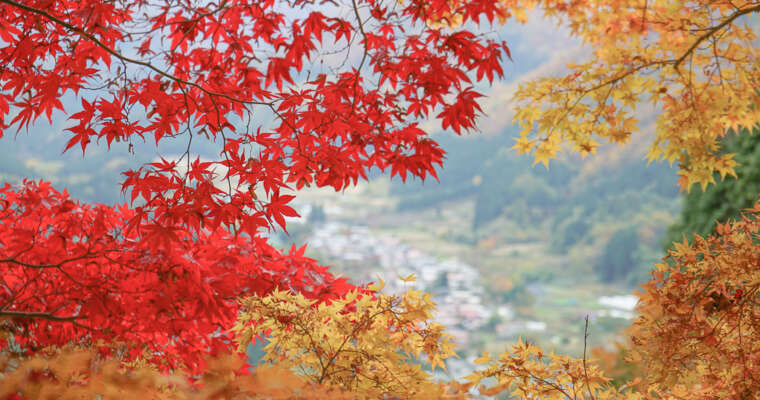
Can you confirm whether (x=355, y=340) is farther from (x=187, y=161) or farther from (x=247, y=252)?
(x=187, y=161)

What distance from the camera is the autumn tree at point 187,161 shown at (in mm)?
1736

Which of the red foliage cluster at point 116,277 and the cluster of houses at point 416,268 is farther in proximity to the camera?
the cluster of houses at point 416,268

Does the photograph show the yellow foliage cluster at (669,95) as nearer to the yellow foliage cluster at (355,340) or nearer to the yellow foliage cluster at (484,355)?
the yellow foliage cluster at (484,355)

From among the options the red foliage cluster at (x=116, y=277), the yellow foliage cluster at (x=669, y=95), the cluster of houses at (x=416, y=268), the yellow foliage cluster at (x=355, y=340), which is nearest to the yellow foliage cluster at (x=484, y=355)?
the yellow foliage cluster at (x=355, y=340)

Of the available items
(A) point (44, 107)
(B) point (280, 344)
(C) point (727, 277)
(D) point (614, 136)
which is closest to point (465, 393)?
(B) point (280, 344)

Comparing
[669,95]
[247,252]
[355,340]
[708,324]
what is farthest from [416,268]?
[355,340]

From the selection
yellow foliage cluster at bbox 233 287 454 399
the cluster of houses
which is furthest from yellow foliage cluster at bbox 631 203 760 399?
the cluster of houses

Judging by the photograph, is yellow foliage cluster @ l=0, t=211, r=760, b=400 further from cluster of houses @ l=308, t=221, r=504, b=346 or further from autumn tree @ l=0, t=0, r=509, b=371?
cluster of houses @ l=308, t=221, r=504, b=346

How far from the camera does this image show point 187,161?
1782 millimetres

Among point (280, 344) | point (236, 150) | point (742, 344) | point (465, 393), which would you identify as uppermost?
point (236, 150)

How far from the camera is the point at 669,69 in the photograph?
3.35 metres

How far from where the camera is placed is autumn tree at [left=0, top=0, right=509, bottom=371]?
174cm

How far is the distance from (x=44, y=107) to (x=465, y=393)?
193 cm

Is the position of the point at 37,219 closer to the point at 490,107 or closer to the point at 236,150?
the point at 236,150
